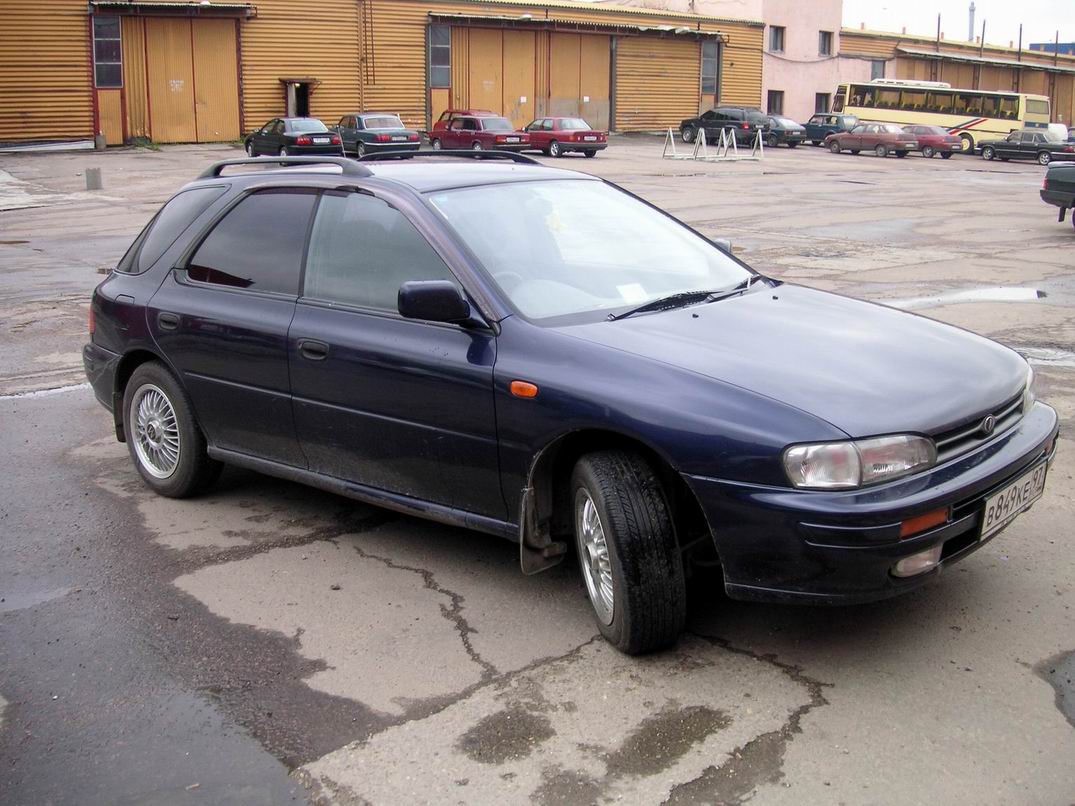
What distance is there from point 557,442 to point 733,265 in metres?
1.65

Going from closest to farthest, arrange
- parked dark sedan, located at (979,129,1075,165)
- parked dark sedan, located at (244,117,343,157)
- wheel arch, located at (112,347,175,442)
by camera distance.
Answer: wheel arch, located at (112,347,175,442), parked dark sedan, located at (244,117,343,157), parked dark sedan, located at (979,129,1075,165)

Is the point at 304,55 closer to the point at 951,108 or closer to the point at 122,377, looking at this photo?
the point at 951,108

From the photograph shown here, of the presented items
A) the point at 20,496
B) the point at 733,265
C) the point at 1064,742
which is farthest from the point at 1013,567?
the point at 20,496

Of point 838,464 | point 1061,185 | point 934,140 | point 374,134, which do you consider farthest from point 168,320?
point 934,140

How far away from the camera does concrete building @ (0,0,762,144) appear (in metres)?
39.3

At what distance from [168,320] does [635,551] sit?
2795 millimetres

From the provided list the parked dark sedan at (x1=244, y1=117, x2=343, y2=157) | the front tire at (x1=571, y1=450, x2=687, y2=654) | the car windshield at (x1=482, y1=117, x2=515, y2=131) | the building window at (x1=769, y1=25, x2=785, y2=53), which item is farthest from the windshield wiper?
the building window at (x1=769, y1=25, x2=785, y2=53)

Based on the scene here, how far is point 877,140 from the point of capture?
47406 mm

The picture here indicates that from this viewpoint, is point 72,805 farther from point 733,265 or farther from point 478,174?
point 733,265

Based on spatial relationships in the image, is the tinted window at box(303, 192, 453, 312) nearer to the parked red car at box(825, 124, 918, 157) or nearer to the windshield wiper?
the windshield wiper

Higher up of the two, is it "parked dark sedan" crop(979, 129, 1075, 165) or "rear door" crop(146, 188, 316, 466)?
"parked dark sedan" crop(979, 129, 1075, 165)

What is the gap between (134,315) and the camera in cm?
569

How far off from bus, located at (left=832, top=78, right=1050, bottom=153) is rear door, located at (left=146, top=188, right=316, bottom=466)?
1885 inches

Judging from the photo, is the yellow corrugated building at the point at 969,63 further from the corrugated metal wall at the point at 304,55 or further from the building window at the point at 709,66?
the corrugated metal wall at the point at 304,55
